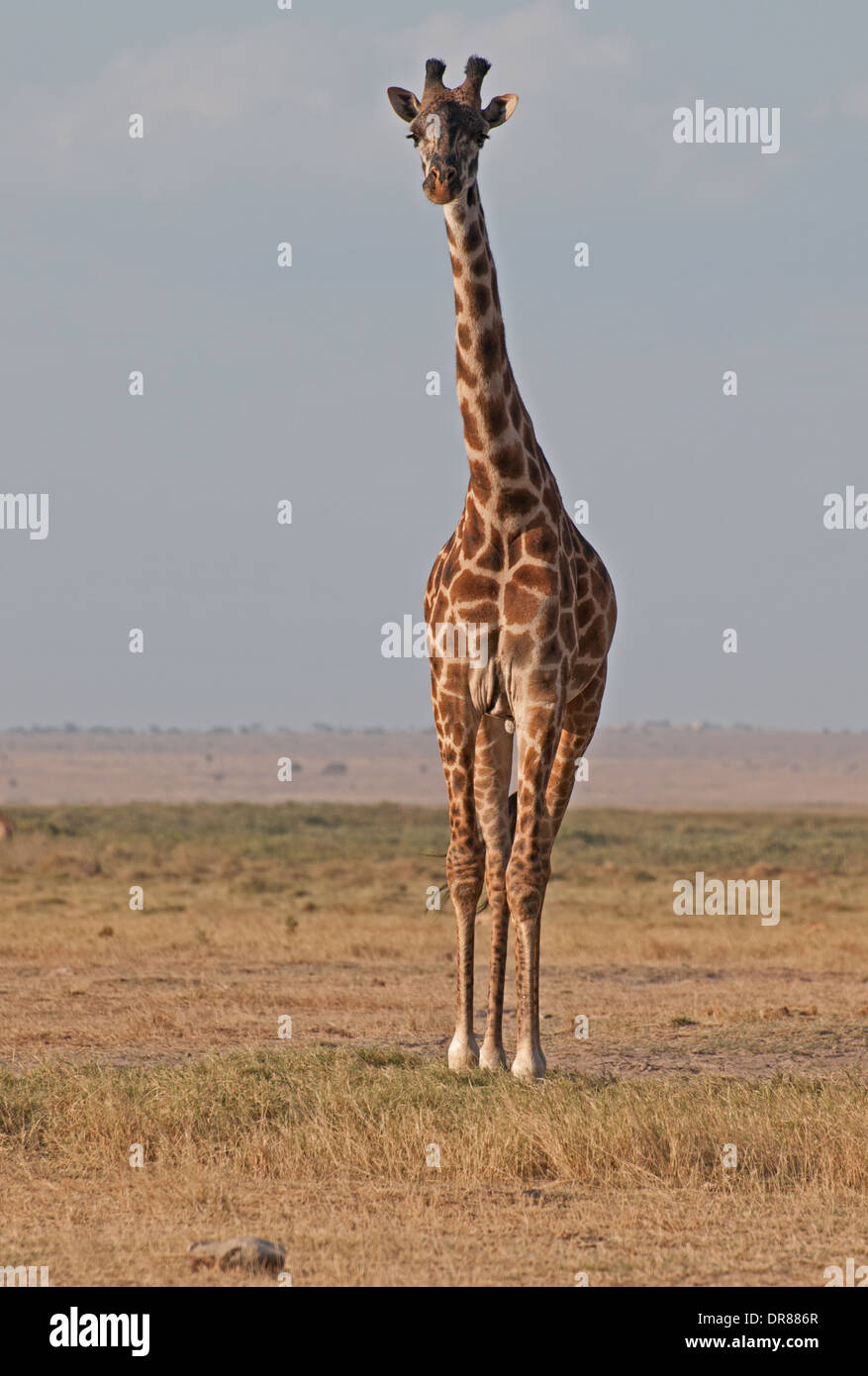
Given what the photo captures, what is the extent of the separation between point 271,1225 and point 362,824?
195 feet

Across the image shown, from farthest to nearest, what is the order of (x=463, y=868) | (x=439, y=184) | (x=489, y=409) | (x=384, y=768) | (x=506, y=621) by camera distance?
(x=384, y=768), (x=463, y=868), (x=489, y=409), (x=506, y=621), (x=439, y=184)

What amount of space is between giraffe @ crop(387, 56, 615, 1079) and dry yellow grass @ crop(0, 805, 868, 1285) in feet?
3.11

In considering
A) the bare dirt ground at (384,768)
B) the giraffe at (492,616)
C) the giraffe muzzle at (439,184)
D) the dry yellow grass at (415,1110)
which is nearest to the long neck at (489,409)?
the giraffe at (492,616)

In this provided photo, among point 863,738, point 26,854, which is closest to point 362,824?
point 26,854

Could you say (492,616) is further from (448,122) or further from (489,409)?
(448,122)

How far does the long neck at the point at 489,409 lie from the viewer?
34.8ft

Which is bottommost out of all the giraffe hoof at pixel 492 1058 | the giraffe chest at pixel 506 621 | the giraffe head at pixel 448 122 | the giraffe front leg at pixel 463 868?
the giraffe hoof at pixel 492 1058

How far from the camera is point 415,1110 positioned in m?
9.34

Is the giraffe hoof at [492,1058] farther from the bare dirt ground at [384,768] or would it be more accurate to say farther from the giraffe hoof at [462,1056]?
the bare dirt ground at [384,768]

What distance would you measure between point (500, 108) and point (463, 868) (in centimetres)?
497

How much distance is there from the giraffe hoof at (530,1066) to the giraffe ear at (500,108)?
5916 mm

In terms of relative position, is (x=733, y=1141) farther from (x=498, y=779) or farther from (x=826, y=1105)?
(x=498, y=779)

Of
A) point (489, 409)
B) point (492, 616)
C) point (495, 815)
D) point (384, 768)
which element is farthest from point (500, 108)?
point (384, 768)
